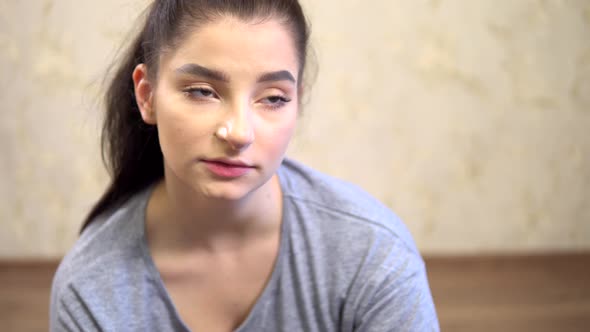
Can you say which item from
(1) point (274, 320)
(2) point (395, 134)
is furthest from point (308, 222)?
(2) point (395, 134)

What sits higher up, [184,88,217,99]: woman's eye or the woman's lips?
[184,88,217,99]: woman's eye

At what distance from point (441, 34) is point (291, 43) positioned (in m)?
1.19

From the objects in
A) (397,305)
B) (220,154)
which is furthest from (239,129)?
(397,305)

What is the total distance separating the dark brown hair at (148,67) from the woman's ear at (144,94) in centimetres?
2

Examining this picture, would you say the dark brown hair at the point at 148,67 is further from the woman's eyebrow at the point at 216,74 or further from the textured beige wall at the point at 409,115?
the textured beige wall at the point at 409,115

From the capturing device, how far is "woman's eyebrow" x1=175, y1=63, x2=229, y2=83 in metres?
0.84

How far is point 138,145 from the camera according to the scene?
1090mm

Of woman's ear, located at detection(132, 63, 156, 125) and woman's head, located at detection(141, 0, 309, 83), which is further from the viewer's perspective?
woman's ear, located at detection(132, 63, 156, 125)

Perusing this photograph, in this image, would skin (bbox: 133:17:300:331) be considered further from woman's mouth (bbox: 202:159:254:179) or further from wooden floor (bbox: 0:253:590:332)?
wooden floor (bbox: 0:253:590:332)

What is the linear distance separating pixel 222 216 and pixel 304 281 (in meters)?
0.18

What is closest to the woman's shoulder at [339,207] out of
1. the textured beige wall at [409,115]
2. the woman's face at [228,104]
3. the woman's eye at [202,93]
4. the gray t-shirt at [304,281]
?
the gray t-shirt at [304,281]

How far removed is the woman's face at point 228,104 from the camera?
0.84 m

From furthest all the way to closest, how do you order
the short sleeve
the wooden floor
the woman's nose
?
the wooden floor
the short sleeve
the woman's nose

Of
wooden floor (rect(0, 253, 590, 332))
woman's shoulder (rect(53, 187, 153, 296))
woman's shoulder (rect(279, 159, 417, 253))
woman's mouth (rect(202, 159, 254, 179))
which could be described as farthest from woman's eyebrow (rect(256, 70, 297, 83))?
wooden floor (rect(0, 253, 590, 332))
